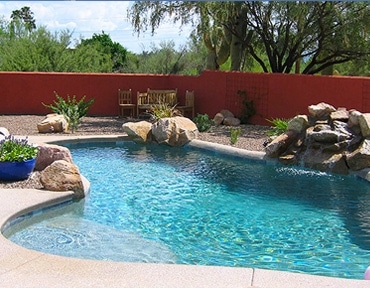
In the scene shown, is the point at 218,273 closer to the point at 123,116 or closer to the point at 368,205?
the point at 368,205

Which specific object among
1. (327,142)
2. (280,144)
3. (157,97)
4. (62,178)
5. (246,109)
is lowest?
(62,178)

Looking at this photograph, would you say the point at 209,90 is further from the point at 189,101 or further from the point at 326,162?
the point at 326,162

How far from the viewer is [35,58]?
20406 mm

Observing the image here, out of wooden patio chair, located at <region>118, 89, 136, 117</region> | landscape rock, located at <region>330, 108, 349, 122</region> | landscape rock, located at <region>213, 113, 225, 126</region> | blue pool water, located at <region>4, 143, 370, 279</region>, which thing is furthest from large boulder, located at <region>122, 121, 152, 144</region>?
landscape rock, located at <region>330, 108, 349, 122</region>

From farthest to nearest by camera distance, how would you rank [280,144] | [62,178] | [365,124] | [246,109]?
[246,109] → [280,144] → [365,124] → [62,178]

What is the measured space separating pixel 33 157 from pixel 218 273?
15.5 feet

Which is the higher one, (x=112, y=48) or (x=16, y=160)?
(x=112, y=48)

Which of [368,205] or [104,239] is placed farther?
[368,205]

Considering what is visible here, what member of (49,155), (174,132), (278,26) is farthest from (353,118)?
(278,26)

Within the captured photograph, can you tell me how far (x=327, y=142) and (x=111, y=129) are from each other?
6532mm

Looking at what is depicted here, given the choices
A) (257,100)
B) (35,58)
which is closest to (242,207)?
(257,100)

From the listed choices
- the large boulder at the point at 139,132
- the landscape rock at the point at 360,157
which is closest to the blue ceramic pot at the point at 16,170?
the large boulder at the point at 139,132

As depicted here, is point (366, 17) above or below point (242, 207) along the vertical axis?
above

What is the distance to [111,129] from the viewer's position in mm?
15078
